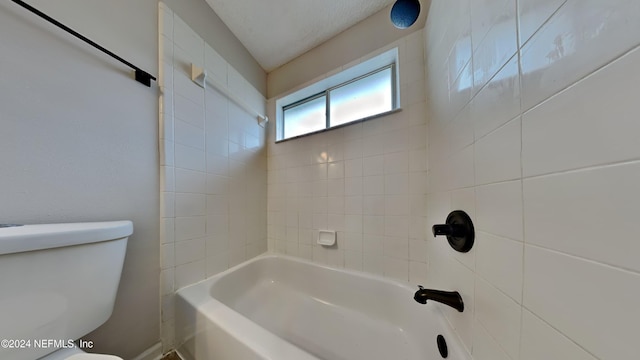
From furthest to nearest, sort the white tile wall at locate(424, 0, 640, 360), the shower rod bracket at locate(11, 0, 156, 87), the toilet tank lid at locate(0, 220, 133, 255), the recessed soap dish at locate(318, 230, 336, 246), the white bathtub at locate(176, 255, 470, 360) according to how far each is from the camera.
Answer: the recessed soap dish at locate(318, 230, 336, 246), the white bathtub at locate(176, 255, 470, 360), the shower rod bracket at locate(11, 0, 156, 87), the toilet tank lid at locate(0, 220, 133, 255), the white tile wall at locate(424, 0, 640, 360)

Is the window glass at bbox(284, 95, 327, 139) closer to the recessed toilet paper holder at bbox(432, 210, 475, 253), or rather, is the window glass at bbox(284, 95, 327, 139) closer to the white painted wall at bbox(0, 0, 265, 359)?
the white painted wall at bbox(0, 0, 265, 359)

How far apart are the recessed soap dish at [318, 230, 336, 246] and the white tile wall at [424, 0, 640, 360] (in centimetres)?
88

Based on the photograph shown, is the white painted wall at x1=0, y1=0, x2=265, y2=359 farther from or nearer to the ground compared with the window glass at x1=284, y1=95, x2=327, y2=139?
nearer to the ground

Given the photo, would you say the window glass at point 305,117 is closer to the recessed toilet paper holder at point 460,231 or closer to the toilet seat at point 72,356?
the recessed toilet paper holder at point 460,231

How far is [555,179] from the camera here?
316mm

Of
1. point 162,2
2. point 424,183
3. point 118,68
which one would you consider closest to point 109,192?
point 118,68

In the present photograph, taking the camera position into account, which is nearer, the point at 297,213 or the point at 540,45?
the point at 540,45

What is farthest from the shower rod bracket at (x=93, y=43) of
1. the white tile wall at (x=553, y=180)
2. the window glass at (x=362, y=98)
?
the white tile wall at (x=553, y=180)

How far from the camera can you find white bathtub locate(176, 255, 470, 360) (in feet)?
2.37

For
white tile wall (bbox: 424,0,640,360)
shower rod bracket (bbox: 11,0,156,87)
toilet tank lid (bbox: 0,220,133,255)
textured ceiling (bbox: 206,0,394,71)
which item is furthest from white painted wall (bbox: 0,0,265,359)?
white tile wall (bbox: 424,0,640,360)

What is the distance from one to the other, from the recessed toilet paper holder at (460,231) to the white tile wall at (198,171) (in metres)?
1.28

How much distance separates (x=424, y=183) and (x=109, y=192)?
1638 millimetres

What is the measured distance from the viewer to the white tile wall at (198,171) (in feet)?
3.18

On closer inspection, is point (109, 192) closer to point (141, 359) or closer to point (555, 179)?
point (141, 359)
